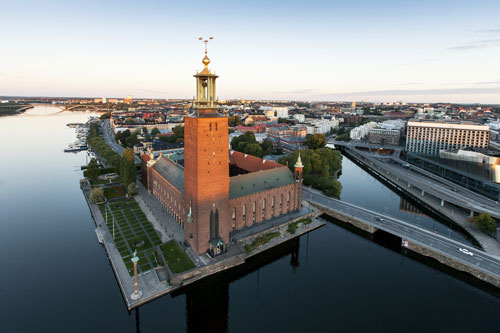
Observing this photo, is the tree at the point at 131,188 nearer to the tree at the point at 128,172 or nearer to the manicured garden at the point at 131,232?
the tree at the point at 128,172

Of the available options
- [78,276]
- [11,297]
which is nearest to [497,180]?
[78,276]

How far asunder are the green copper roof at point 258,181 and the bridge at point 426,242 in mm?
13532

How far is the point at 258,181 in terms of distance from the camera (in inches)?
2542

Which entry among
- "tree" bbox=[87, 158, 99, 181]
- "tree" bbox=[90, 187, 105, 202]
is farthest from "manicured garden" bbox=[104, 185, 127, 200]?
"tree" bbox=[87, 158, 99, 181]

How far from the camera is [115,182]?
90562 millimetres

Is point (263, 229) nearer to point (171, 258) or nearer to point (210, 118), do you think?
point (171, 258)

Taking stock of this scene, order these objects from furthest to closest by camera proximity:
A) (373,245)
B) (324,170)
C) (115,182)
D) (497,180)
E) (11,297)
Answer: (324,170) < (115,182) < (497,180) < (373,245) < (11,297)

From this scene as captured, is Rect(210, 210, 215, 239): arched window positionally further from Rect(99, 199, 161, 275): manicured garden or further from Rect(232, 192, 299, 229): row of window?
Rect(99, 199, 161, 275): manicured garden

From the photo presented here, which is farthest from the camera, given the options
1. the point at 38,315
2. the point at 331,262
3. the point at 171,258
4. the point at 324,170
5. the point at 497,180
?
the point at 324,170

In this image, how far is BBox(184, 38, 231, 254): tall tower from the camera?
1848 inches

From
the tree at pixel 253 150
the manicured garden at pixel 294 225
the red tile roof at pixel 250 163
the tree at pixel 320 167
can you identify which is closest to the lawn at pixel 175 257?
the manicured garden at pixel 294 225

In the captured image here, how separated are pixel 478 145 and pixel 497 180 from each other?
6190 centimetres

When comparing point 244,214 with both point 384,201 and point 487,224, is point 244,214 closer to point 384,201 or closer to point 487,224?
point 384,201

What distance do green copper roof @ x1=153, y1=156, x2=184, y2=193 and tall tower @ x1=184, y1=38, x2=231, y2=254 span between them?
12.2m
